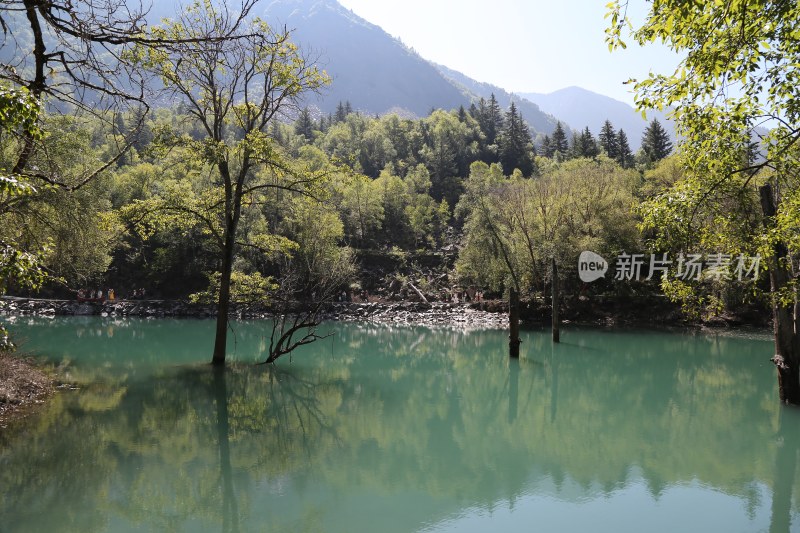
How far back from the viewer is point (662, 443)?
426 inches

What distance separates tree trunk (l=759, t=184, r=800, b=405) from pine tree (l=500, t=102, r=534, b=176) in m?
72.3

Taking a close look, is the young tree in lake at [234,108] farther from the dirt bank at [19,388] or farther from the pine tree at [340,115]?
the pine tree at [340,115]

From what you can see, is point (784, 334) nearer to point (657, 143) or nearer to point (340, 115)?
point (657, 143)

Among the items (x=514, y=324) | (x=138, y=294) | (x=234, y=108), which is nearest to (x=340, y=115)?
(x=138, y=294)

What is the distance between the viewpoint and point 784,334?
11.9m

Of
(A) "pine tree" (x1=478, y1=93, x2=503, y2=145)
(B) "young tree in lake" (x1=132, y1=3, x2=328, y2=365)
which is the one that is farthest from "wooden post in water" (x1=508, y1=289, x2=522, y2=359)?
(A) "pine tree" (x1=478, y1=93, x2=503, y2=145)

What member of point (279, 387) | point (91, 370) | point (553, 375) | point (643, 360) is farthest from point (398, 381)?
point (643, 360)

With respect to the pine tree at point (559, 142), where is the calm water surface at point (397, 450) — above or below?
below

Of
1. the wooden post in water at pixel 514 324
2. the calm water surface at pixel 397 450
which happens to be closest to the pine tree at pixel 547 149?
the wooden post in water at pixel 514 324

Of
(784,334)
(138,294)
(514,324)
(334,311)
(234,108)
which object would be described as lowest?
(334,311)

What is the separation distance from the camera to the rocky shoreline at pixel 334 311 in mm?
35469

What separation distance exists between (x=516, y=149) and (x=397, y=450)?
266 feet

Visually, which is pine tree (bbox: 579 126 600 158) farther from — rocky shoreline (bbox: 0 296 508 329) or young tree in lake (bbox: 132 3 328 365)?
young tree in lake (bbox: 132 3 328 365)

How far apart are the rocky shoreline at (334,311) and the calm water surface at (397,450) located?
676 inches
